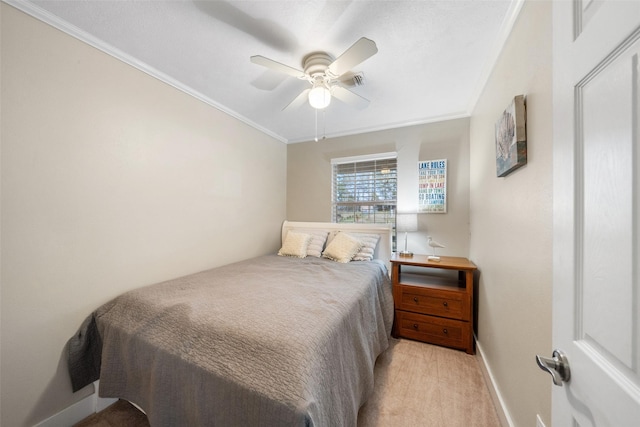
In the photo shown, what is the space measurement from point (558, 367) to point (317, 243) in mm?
2540

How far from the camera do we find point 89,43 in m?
1.55

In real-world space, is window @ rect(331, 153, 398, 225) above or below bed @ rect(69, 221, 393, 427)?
above

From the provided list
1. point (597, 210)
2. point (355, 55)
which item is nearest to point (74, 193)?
point (355, 55)

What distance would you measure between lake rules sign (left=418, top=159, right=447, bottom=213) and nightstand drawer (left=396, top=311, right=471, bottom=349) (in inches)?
49.1

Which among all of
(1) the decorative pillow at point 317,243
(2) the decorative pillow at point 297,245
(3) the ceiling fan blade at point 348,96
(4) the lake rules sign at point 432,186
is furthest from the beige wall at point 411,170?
(3) the ceiling fan blade at point 348,96

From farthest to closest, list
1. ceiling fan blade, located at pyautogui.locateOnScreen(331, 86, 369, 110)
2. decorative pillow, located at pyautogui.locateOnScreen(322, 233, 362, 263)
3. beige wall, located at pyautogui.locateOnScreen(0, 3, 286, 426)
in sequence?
decorative pillow, located at pyautogui.locateOnScreen(322, 233, 362, 263) < ceiling fan blade, located at pyautogui.locateOnScreen(331, 86, 369, 110) < beige wall, located at pyautogui.locateOnScreen(0, 3, 286, 426)

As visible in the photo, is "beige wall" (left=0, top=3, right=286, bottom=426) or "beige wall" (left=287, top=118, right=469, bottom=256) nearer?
"beige wall" (left=0, top=3, right=286, bottom=426)

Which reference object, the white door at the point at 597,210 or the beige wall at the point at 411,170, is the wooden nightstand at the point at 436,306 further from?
the white door at the point at 597,210

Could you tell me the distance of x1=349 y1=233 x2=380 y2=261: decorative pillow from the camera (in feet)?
8.79

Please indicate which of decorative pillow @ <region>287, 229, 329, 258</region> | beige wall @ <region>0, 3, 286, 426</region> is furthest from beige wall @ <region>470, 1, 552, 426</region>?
beige wall @ <region>0, 3, 286, 426</region>

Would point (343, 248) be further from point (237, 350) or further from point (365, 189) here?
point (237, 350)

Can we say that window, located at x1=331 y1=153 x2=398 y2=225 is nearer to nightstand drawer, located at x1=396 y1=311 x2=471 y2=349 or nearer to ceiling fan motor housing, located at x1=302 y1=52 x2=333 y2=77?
nightstand drawer, located at x1=396 y1=311 x2=471 y2=349

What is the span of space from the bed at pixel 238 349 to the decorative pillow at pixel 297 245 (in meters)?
0.88

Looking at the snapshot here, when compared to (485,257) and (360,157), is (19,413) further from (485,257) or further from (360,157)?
(360,157)
